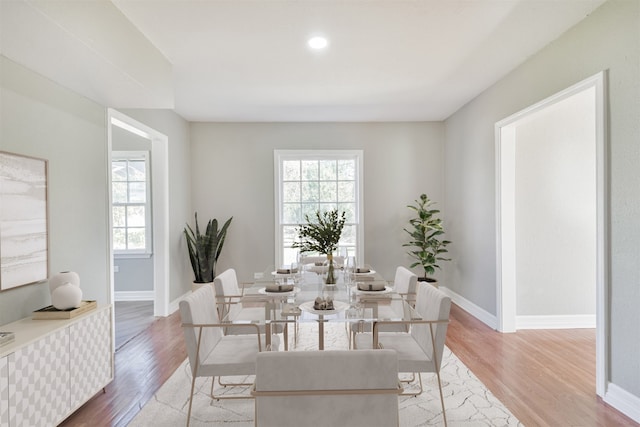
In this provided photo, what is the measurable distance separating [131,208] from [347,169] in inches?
138

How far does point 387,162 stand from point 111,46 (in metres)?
4.13

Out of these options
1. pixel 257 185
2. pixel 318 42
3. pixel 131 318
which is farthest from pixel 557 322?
pixel 131 318

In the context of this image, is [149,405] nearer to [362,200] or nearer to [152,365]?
[152,365]

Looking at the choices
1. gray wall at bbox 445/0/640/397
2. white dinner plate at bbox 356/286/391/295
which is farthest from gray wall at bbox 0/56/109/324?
gray wall at bbox 445/0/640/397

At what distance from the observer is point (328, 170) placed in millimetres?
5691

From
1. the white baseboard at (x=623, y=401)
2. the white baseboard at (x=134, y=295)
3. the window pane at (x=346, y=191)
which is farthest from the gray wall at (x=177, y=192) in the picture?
the white baseboard at (x=623, y=401)

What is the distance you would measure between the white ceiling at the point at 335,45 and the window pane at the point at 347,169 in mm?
1193

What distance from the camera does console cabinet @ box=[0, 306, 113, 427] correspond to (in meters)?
1.81

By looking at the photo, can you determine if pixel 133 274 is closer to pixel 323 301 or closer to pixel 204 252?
pixel 204 252

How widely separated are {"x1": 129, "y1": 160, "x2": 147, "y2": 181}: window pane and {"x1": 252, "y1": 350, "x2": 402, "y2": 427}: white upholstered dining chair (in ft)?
17.0

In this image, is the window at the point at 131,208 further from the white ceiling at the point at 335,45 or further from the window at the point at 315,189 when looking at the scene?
the window at the point at 315,189

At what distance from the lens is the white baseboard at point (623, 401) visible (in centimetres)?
229

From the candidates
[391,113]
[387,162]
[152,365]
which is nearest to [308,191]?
[387,162]

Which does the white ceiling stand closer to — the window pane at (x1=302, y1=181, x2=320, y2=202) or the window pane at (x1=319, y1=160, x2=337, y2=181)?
the window pane at (x1=319, y1=160, x2=337, y2=181)
